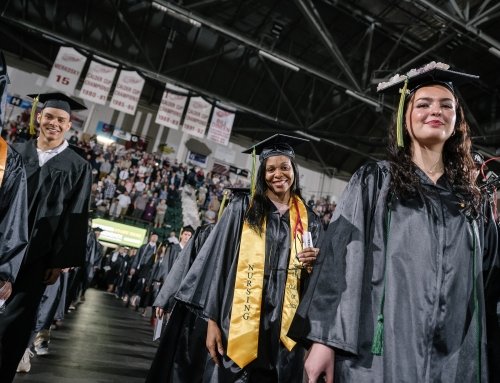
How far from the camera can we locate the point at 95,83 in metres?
11.7

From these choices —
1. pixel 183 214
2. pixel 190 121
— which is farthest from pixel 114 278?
pixel 190 121

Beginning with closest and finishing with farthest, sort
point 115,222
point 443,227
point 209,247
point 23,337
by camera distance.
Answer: point 443,227 → point 209,247 → point 23,337 → point 115,222

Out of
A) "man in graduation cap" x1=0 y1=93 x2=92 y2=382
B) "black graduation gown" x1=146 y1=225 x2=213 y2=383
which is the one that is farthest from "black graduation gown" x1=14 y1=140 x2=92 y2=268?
"black graduation gown" x1=146 y1=225 x2=213 y2=383

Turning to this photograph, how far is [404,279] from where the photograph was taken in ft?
4.18

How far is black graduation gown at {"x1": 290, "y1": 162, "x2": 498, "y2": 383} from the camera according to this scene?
3.91 ft

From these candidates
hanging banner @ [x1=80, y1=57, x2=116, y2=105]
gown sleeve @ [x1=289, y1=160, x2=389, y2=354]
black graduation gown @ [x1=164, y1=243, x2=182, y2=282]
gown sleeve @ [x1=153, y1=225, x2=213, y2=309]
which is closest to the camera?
gown sleeve @ [x1=289, y1=160, x2=389, y2=354]

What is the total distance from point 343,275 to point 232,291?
1168 mm

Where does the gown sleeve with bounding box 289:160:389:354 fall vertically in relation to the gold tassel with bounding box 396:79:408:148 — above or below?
below

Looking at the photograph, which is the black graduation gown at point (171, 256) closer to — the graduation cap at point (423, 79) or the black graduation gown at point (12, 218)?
the black graduation gown at point (12, 218)

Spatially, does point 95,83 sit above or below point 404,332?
above

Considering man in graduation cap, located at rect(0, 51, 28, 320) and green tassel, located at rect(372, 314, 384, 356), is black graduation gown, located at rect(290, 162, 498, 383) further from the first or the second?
man in graduation cap, located at rect(0, 51, 28, 320)

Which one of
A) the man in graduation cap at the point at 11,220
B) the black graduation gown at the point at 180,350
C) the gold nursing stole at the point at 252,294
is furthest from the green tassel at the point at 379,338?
the man in graduation cap at the point at 11,220

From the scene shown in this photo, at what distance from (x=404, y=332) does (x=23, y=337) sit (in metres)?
2.53

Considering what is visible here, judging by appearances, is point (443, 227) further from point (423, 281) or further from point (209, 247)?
point (209, 247)
